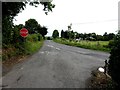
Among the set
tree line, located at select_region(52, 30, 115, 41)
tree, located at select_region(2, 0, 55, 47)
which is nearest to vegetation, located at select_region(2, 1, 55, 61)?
tree, located at select_region(2, 0, 55, 47)

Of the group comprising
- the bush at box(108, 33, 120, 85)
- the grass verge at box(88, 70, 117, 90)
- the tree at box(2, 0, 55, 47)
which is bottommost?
the grass verge at box(88, 70, 117, 90)

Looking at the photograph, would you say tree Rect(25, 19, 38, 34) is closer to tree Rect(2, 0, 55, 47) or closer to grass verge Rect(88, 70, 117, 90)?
tree Rect(2, 0, 55, 47)

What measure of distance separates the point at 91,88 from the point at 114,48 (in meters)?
1.97

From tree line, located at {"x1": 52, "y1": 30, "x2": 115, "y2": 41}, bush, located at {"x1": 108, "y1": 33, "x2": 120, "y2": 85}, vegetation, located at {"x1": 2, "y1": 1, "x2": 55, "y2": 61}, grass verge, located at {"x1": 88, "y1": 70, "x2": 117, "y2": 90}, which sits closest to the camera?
bush, located at {"x1": 108, "y1": 33, "x2": 120, "y2": 85}

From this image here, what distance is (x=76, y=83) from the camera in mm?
10789

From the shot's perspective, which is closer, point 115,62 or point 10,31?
point 115,62

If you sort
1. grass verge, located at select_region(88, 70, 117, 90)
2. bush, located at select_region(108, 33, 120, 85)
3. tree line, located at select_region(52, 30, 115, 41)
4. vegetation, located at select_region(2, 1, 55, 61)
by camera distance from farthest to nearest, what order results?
tree line, located at select_region(52, 30, 115, 41), vegetation, located at select_region(2, 1, 55, 61), grass verge, located at select_region(88, 70, 117, 90), bush, located at select_region(108, 33, 120, 85)

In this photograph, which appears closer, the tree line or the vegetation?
the vegetation

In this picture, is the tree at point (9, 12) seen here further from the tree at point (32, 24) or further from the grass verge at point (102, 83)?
the tree at point (32, 24)

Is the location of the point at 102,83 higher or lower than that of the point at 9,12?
lower

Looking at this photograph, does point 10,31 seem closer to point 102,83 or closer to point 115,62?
point 102,83

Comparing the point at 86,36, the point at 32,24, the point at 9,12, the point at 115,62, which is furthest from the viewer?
the point at 86,36

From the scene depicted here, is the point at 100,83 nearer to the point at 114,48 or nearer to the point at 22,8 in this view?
the point at 114,48

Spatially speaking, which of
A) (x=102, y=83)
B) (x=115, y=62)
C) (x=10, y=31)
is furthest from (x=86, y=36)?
(x=115, y=62)
